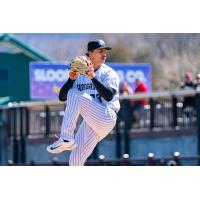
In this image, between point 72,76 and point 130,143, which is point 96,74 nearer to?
point 72,76

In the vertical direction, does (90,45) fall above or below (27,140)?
above

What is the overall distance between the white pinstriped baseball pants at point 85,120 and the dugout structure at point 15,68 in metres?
16.8

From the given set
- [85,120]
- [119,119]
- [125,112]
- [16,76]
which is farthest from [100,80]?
[16,76]

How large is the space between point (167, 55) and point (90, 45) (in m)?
40.4

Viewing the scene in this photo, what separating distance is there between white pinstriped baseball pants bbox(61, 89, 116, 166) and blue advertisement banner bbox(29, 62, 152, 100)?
16633 mm

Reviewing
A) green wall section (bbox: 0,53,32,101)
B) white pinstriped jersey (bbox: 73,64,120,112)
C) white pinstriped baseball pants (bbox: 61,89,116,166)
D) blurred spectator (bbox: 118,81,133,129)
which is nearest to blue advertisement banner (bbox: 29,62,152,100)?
green wall section (bbox: 0,53,32,101)

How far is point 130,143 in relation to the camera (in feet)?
67.8

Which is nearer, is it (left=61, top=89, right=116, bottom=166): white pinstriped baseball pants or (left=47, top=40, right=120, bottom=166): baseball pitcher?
(left=47, top=40, right=120, bottom=166): baseball pitcher

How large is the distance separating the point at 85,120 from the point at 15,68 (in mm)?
17778

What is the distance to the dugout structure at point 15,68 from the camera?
28.1 m

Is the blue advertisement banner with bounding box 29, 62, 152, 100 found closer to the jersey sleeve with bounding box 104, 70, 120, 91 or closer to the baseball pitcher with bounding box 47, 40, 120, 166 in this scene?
the baseball pitcher with bounding box 47, 40, 120, 166

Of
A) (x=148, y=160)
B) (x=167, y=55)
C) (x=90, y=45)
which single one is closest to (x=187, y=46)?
(x=167, y=55)

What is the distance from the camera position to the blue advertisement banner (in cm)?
2820

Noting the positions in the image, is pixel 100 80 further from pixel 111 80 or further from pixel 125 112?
pixel 125 112
